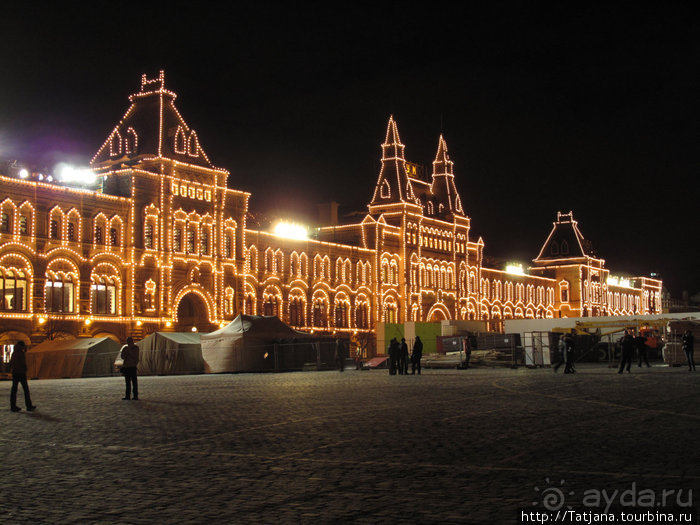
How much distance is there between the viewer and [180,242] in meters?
66.1

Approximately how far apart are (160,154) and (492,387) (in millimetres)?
42045

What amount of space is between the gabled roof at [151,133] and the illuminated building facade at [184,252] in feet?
0.33

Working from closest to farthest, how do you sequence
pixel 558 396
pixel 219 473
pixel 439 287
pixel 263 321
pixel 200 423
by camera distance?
pixel 219 473, pixel 200 423, pixel 558 396, pixel 263 321, pixel 439 287

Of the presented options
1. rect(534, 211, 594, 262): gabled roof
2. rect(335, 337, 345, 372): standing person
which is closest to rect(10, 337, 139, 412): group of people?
rect(335, 337, 345, 372): standing person

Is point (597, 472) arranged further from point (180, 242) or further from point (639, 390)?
point (180, 242)

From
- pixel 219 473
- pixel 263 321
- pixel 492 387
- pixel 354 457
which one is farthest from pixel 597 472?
pixel 263 321

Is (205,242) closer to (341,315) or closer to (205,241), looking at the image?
(205,241)

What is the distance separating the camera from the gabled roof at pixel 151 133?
6506 centimetres

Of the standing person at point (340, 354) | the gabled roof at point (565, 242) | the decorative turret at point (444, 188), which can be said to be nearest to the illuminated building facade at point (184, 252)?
the decorative turret at point (444, 188)

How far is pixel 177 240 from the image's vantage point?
66.1m

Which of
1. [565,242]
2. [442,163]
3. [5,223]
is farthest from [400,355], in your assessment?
[565,242]

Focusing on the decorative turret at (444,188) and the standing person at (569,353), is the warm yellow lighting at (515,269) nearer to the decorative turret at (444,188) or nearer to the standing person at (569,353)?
the decorative turret at (444,188)

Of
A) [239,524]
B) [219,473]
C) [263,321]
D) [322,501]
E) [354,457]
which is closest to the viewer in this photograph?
[239,524]

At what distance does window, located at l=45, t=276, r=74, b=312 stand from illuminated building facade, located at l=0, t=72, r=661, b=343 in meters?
0.07
